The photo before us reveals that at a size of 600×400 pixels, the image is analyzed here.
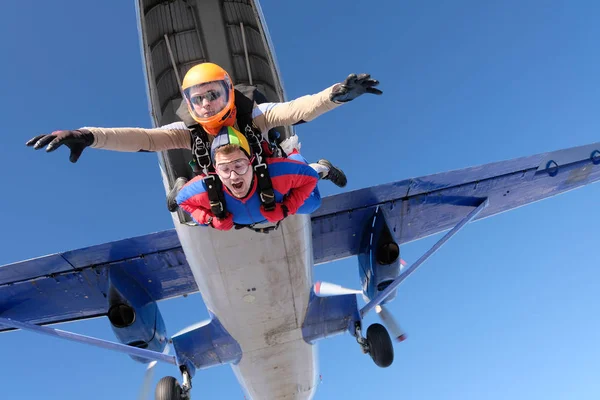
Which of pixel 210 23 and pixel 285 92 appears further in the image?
pixel 285 92

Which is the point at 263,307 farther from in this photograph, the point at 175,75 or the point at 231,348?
the point at 175,75

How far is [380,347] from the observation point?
12.1 metres

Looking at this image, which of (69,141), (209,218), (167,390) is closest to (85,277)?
(167,390)

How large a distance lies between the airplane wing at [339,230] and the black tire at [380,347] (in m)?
3.20

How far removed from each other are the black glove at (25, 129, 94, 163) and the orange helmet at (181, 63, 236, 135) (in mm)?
1265

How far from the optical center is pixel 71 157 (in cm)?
545

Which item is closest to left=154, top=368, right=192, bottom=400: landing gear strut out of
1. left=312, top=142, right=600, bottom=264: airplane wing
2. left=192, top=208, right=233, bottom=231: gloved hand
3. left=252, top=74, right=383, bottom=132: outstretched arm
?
left=312, top=142, right=600, bottom=264: airplane wing

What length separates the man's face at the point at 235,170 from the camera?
5957 millimetres

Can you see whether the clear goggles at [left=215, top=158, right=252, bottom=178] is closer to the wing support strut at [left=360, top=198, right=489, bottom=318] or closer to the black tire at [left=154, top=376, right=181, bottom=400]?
the wing support strut at [left=360, top=198, right=489, bottom=318]

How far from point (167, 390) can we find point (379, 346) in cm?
518

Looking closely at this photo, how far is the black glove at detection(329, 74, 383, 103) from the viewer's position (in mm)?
5406

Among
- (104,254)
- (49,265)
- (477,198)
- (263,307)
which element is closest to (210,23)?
(263,307)

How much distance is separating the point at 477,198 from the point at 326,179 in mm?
8591

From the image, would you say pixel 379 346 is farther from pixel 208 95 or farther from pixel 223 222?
pixel 208 95
